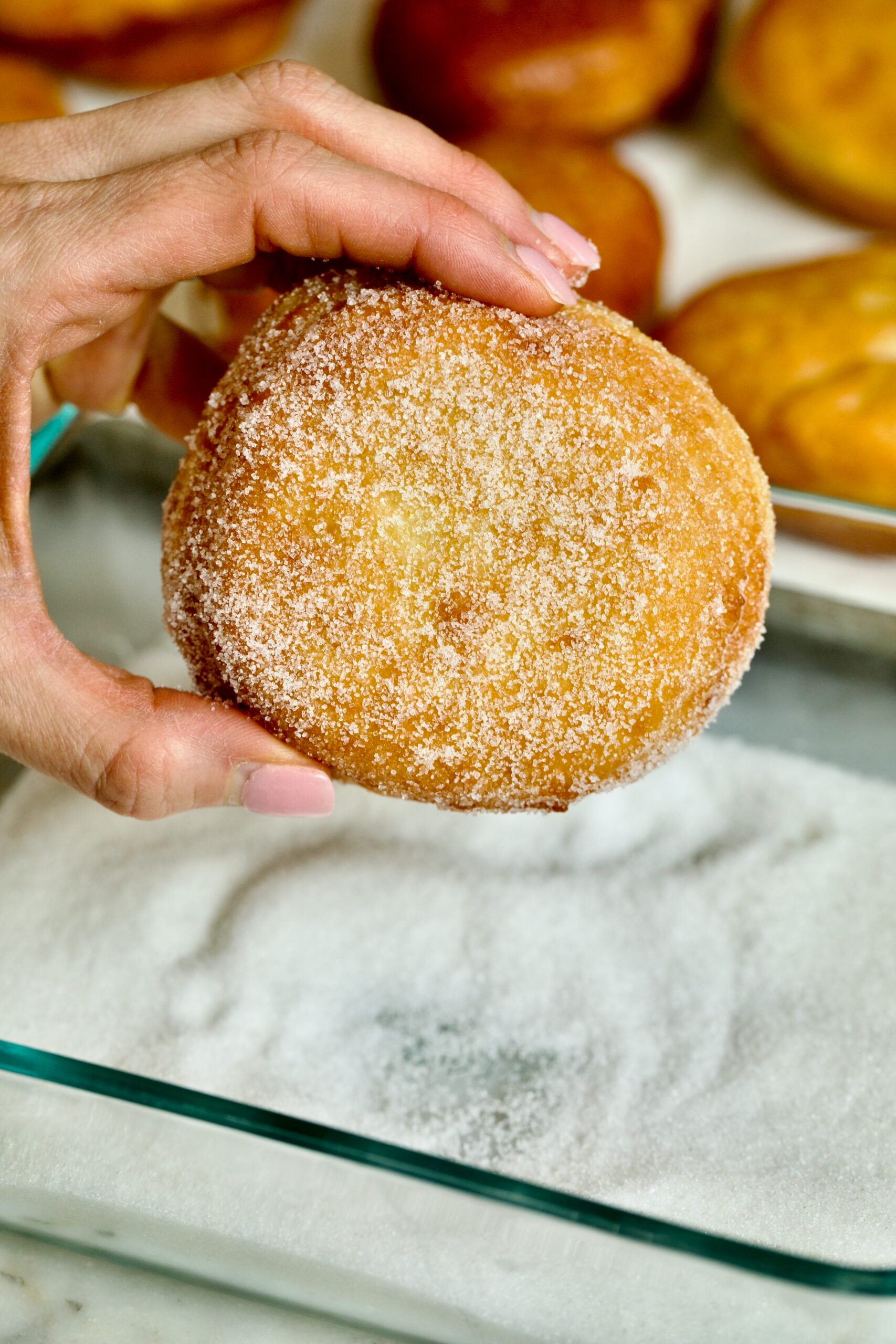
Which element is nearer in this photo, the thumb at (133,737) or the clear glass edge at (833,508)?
the thumb at (133,737)

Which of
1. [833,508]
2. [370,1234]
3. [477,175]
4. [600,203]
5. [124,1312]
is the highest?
[477,175]

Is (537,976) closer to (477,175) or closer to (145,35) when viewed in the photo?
(477,175)

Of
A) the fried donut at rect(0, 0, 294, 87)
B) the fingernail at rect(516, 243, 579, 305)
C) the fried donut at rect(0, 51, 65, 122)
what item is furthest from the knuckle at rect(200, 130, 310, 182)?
the fried donut at rect(0, 0, 294, 87)

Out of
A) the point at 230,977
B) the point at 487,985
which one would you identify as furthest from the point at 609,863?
the point at 230,977

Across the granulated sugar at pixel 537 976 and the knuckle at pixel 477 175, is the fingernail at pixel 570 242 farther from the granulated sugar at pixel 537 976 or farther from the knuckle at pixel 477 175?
the granulated sugar at pixel 537 976

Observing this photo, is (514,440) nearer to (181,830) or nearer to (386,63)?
(181,830)

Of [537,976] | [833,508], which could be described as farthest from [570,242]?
[537,976]

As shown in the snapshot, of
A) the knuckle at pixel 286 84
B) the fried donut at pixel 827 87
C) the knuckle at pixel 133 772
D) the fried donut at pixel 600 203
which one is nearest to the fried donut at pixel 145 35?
the fried donut at pixel 600 203

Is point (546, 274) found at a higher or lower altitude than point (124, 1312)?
→ higher
